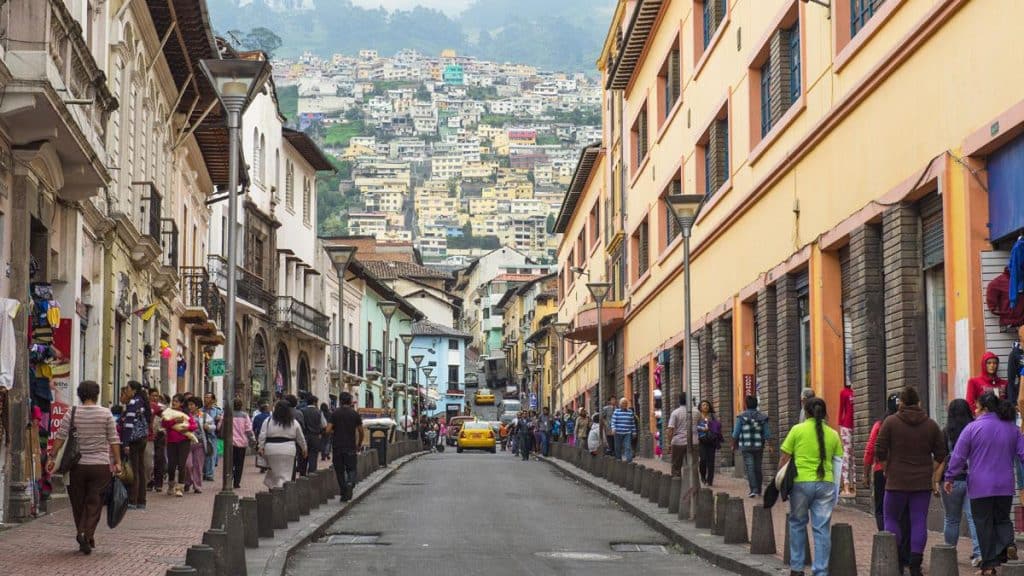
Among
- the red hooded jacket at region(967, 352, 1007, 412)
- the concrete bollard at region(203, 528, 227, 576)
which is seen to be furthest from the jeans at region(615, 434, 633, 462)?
the concrete bollard at region(203, 528, 227, 576)

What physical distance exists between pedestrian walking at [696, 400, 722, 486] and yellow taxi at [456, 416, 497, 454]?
38161 mm

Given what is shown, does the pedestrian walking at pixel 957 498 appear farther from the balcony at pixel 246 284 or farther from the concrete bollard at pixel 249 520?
the balcony at pixel 246 284

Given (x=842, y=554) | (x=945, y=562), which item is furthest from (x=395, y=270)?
(x=945, y=562)

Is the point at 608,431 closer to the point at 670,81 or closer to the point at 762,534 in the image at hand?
the point at 670,81

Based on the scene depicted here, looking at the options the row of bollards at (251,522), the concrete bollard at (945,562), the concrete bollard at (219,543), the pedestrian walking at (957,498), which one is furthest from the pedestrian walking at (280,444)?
the concrete bollard at (945,562)

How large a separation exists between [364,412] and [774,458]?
35.2 meters

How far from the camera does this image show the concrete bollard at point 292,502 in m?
19.4

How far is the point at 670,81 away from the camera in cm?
3916

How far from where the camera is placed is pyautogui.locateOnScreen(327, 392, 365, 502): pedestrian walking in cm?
2419

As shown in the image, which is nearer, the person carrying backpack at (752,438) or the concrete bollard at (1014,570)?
the concrete bollard at (1014,570)

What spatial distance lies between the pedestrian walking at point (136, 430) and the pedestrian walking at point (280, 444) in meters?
1.58

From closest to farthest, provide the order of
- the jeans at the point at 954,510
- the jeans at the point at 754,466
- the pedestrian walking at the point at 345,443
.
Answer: the jeans at the point at 954,510 < the jeans at the point at 754,466 < the pedestrian walking at the point at 345,443

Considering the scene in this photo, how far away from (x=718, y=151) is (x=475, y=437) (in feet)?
114

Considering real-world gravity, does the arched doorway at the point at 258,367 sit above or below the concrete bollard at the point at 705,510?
above
